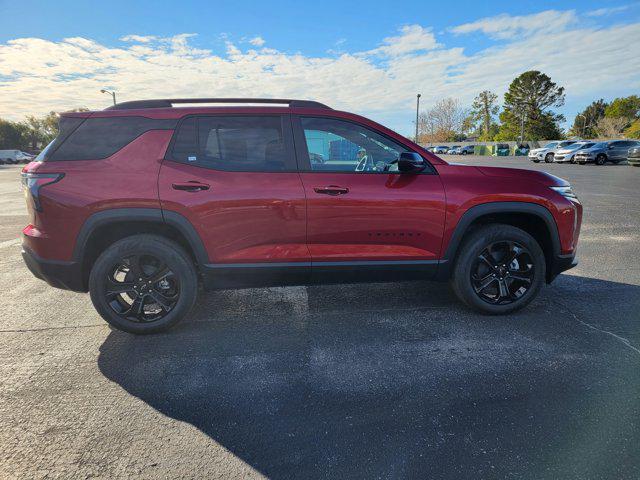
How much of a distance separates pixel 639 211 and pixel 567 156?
23.3 meters

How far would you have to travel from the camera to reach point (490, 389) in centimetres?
240

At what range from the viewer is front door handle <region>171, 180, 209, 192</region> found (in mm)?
2928

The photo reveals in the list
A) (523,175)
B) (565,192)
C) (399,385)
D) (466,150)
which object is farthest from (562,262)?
(466,150)

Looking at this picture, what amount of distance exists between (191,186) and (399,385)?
2.11 m

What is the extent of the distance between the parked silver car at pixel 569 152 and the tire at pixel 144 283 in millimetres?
31887

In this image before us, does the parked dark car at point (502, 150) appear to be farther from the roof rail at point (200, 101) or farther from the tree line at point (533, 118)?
the roof rail at point (200, 101)

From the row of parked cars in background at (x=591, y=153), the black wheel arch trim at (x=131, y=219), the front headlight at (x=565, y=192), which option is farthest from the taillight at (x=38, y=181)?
the row of parked cars in background at (x=591, y=153)

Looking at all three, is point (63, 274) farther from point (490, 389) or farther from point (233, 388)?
point (490, 389)

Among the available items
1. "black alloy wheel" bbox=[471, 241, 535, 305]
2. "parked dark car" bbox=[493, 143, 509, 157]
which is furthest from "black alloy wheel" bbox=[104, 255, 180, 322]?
"parked dark car" bbox=[493, 143, 509, 157]

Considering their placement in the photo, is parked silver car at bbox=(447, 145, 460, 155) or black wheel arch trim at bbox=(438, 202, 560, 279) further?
parked silver car at bbox=(447, 145, 460, 155)

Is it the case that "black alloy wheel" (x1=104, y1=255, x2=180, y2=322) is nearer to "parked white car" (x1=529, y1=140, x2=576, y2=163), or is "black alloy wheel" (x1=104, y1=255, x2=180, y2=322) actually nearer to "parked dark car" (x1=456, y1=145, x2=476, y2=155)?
"parked white car" (x1=529, y1=140, x2=576, y2=163)

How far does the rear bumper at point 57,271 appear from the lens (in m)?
2.95

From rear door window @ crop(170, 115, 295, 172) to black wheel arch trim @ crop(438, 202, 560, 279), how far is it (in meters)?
1.52

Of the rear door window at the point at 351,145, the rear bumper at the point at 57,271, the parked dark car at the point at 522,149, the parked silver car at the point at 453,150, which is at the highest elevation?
the parked silver car at the point at 453,150
